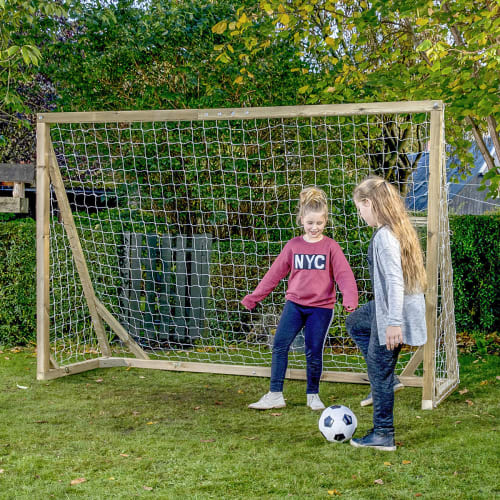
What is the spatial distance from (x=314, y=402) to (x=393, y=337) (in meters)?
1.31

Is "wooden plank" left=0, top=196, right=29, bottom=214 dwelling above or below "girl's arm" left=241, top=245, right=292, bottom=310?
above

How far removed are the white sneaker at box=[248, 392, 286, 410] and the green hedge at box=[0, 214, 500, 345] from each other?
307 centimetres

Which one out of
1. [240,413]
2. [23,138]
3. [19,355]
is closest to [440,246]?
[240,413]

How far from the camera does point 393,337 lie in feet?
12.6

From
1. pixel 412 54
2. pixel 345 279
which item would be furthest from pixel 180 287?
pixel 412 54

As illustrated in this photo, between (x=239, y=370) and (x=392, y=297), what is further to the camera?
(x=239, y=370)

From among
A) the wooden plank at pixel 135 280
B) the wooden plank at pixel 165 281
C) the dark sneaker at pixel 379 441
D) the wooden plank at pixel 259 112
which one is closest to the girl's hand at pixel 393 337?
the dark sneaker at pixel 379 441

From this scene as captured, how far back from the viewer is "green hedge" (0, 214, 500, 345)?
7.16 meters

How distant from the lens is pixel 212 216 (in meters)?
7.50

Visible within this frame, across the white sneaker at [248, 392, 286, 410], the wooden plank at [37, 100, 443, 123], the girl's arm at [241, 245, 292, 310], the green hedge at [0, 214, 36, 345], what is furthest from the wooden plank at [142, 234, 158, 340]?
the white sneaker at [248, 392, 286, 410]

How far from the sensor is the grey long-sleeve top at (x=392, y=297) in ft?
12.7

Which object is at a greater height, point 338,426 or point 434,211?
point 434,211

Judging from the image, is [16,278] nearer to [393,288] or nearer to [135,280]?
[135,280]

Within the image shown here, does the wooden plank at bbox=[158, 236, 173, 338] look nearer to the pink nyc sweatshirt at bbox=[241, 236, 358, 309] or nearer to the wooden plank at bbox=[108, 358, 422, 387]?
the wooden plank at bbox=[108, 358, 422, 387]
